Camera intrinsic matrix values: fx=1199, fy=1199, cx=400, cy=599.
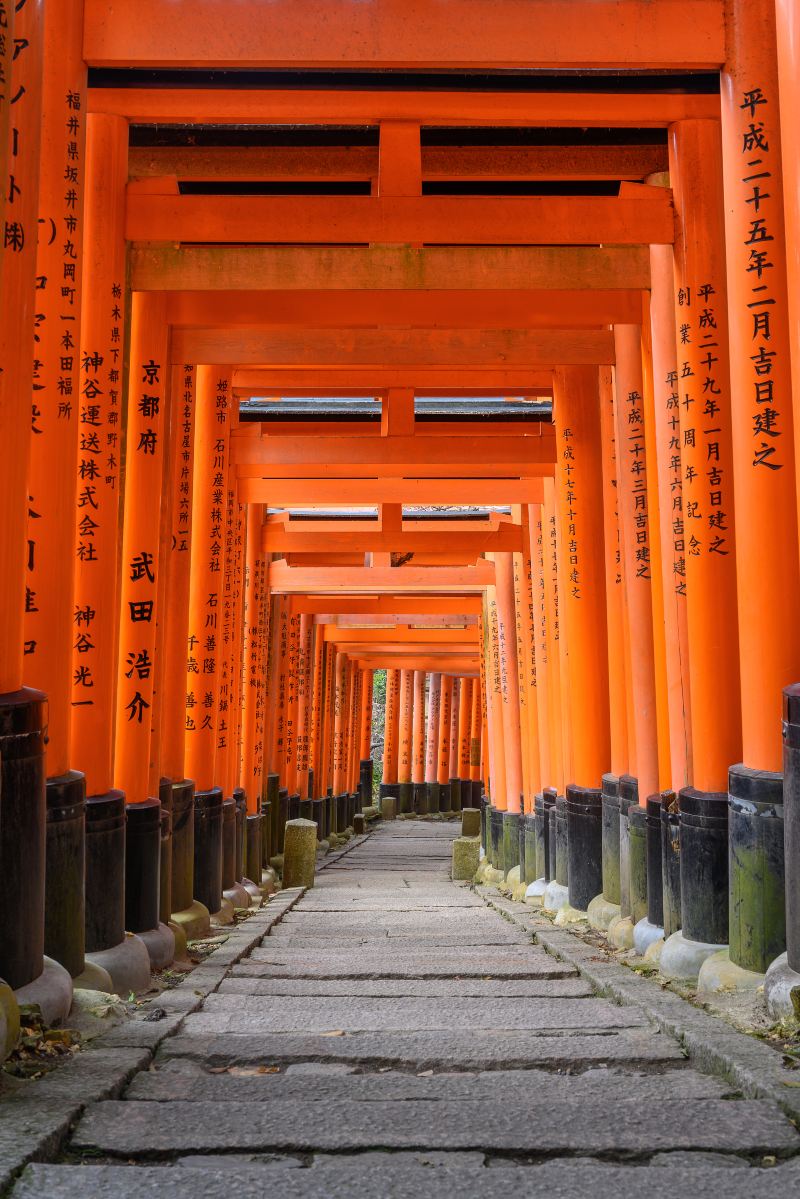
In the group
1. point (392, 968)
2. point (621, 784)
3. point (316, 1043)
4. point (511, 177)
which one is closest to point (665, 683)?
point (621, 784)

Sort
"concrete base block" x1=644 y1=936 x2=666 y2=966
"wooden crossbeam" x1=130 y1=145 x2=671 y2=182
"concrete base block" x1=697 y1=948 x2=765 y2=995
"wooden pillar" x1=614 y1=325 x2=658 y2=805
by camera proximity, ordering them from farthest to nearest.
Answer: "wooden crossbeam" x1=130 y1=145 x2=671 y2=182, "wooden pillar" x1=614 y1=325 x2=658 y2=805, "concrete base block" x1=644 y1=936 x2=666 y2=966, "concrete base block" x1=697 y1=948 x2=765 y2=995

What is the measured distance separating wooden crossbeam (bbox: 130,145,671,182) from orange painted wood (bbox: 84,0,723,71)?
1.57 metres

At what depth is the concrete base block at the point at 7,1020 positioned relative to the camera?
3.18 metres

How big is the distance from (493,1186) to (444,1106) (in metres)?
0.56

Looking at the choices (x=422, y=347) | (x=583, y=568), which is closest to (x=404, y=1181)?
(x=422, y=347)

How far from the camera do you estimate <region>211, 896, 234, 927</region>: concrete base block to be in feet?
27.0

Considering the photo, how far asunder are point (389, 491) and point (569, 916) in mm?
4756

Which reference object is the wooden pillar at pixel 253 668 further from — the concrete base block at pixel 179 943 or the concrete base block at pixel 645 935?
the concrete base block at pixel 645 935

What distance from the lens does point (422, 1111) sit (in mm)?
2875

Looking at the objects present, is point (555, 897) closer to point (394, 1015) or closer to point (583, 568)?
point (583, 568)

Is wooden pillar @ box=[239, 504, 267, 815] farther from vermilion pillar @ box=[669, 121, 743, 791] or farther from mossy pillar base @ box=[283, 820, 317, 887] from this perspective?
vermilion pillar @ box=[669, 121, 743, 791]

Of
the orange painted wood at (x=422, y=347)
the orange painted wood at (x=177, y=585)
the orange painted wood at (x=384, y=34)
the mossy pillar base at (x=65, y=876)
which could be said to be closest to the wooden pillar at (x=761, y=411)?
the orange painted wood at (x=384, y=34)

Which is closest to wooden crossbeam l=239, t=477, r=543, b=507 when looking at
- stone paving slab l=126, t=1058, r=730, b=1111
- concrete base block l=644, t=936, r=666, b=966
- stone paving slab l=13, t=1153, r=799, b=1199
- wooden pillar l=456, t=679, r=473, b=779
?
concrete base block l=644, t=936, r=666, b=966

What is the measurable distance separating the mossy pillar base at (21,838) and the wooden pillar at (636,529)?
12.8ft
